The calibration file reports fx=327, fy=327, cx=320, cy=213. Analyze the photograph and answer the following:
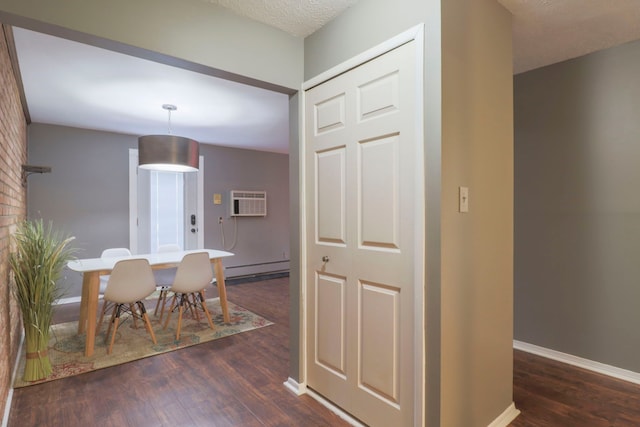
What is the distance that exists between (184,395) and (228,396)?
1.00ft

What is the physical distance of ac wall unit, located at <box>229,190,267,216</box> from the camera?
6.02m

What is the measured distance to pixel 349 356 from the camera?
1.91 m

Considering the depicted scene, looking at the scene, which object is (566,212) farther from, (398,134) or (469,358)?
(398,134)

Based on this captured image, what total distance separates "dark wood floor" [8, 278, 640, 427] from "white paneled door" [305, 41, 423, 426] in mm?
333

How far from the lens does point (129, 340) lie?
3.13 metres

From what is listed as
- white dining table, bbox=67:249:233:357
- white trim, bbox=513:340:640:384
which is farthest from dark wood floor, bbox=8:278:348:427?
white trim, bbox=513:340:640:384

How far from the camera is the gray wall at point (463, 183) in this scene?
1.47 m

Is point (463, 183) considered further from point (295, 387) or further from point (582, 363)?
point (582, 363)

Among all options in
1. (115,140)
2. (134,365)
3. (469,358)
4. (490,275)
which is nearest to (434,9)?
(490,275)

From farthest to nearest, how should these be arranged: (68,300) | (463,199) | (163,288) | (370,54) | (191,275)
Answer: (68,300), (163,288), (191,275), (370,54), (463,199)

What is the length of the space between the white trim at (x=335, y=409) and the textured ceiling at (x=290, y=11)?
7.77ft

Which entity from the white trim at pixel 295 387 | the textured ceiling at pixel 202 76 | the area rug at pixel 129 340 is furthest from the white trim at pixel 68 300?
the white trim at pixel 295 387

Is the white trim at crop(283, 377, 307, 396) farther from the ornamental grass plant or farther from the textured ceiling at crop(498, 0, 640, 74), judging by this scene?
the textured ceiling at crop(498, 0, 640, 74)

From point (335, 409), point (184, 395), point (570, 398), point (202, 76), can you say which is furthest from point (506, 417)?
point (202, 76)
